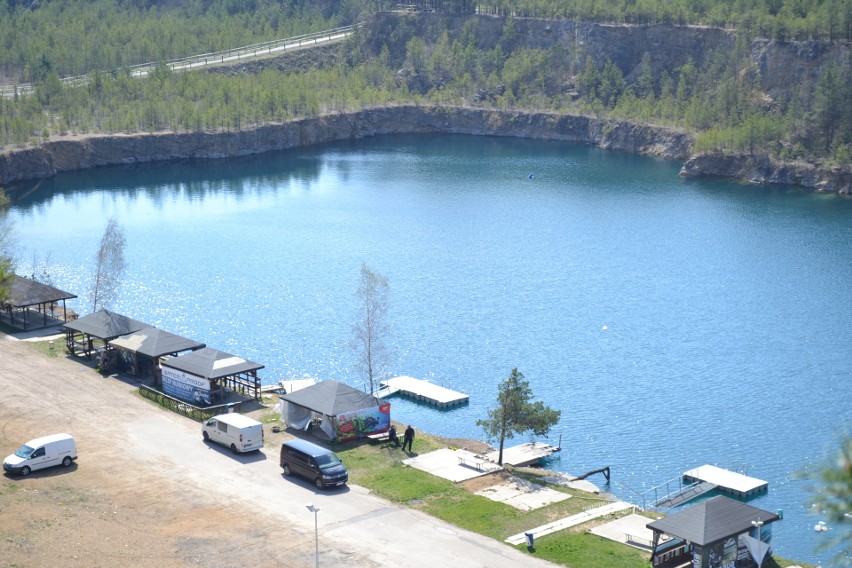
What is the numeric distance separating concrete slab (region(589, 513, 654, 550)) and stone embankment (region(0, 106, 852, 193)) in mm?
84293

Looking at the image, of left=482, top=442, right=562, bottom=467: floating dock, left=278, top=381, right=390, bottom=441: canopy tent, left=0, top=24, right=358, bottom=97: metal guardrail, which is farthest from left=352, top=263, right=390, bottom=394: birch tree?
left=0, top=24, right=358, bottom=97: metal guardrail

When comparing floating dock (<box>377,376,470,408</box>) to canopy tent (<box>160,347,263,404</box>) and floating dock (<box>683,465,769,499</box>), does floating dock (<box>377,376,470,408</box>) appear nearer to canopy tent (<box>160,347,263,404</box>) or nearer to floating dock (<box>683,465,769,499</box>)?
canopy tent (<box>160,347,263,404</box>)

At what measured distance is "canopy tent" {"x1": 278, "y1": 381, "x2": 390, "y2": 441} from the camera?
50.5 m

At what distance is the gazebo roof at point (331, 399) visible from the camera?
167 feet

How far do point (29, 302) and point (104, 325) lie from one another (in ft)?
24.1

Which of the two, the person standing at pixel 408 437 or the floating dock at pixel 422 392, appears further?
the floating dock at pixel 422 392

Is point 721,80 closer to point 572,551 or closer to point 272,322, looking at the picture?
point 272,322

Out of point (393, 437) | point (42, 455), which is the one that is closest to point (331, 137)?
point (393, 437)

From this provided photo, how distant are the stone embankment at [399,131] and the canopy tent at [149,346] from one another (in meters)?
68.7

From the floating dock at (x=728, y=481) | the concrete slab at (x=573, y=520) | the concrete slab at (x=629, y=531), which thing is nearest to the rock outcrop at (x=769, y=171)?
the floating dock at (x=728, y=481)

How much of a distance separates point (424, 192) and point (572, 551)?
82.1 metres

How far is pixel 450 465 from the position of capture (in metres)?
48.6

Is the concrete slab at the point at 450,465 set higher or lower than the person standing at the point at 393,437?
lower

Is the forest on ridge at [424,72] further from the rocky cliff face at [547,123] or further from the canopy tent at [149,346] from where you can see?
the canopy tent at [149,346]
